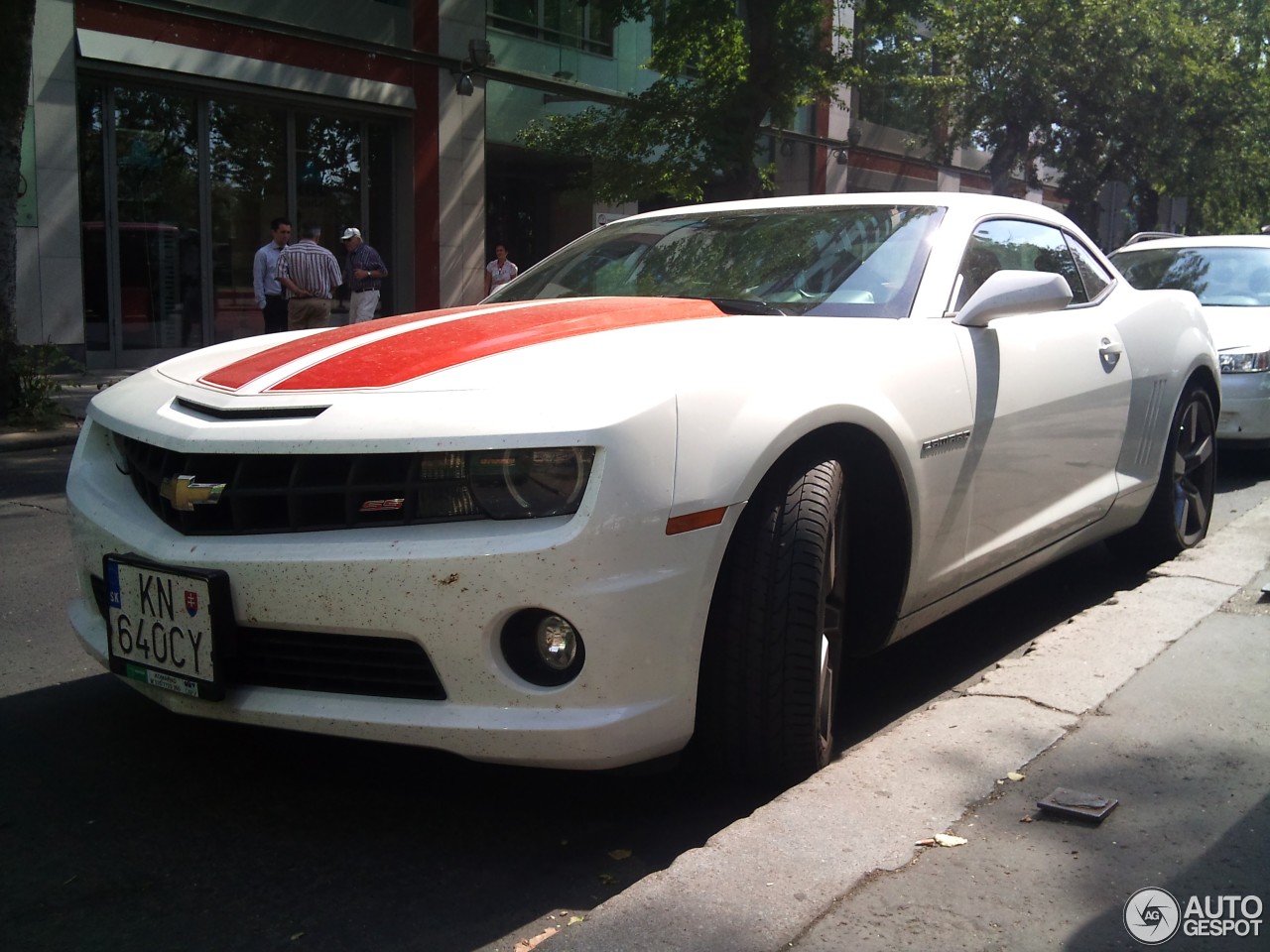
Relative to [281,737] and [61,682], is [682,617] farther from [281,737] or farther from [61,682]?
[61,682]

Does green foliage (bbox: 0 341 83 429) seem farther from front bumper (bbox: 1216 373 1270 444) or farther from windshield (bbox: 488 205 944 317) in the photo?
front bumper (bbox: 1216 373 1270 444)

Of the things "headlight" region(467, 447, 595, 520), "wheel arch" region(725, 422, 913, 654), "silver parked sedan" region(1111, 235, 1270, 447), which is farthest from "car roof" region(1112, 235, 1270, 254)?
"headlight" region(467, 447, 595, 520)

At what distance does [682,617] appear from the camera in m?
2.66

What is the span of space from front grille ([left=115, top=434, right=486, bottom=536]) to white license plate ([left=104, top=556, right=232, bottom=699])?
0.41 ft

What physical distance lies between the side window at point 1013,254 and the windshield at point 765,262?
0.56ft

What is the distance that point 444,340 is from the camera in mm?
3186

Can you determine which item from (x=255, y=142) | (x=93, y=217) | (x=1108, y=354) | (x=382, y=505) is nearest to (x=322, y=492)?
(x=382, y=505)

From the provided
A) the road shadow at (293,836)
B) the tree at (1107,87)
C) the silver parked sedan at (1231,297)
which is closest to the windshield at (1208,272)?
the silver parked sedan at (1231,297)

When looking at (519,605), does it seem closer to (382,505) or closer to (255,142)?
(382,505)

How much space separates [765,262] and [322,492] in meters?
1.74

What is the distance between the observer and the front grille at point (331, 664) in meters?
2.69

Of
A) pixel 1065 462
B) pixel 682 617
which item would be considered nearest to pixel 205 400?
pixel 682 617

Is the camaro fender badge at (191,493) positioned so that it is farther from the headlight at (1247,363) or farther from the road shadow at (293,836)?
the headlight at (1247,363)

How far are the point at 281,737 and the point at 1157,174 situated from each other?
24.0m
